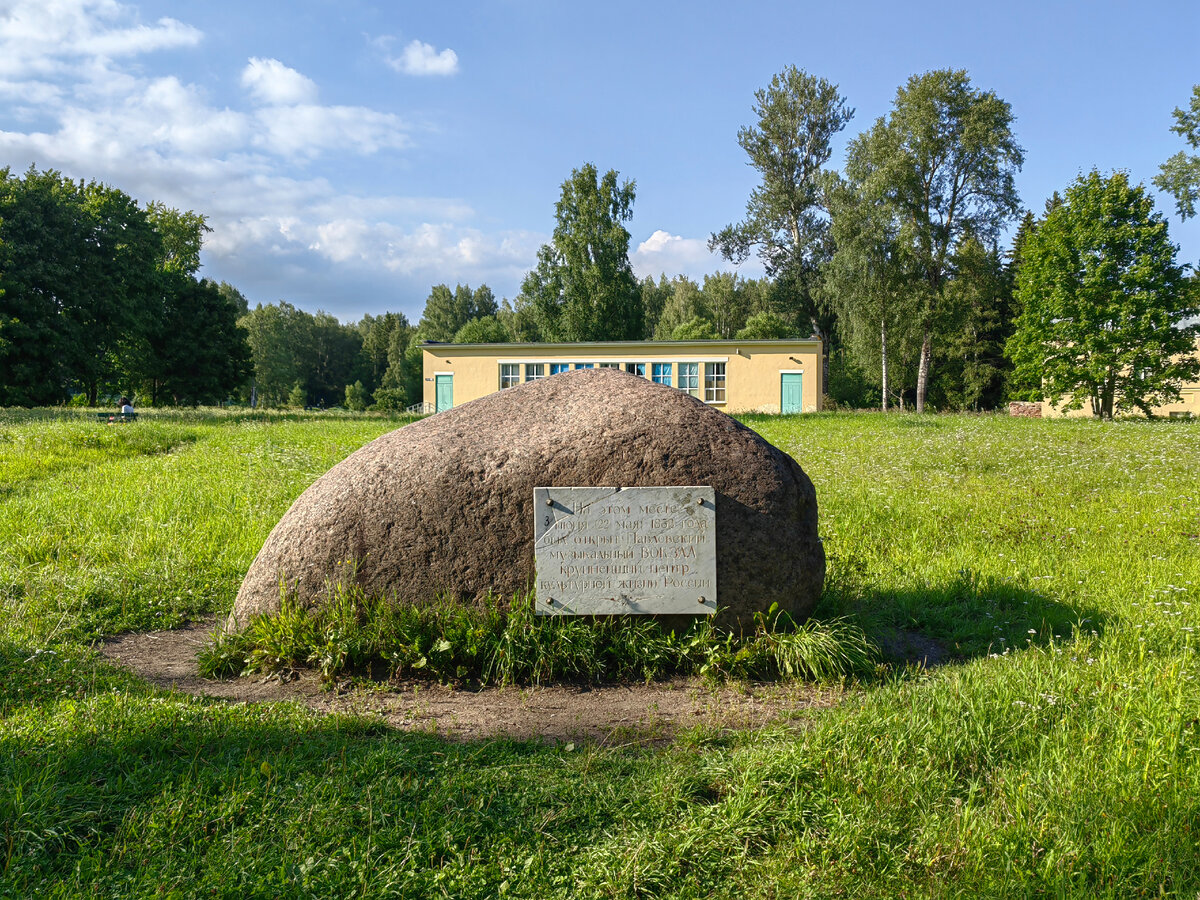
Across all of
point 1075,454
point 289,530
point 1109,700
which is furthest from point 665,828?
point 1075,454

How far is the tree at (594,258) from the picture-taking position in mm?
42781

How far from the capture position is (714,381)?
31.6 metres

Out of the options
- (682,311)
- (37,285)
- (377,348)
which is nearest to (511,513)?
(37,285)

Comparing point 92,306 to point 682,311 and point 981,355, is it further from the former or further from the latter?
point 981,355

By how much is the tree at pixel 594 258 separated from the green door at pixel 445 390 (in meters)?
12.5

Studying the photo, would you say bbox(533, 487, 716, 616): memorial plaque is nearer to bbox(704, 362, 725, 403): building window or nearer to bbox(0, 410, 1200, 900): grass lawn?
bbox(0, 410, 1200, 900): grass lawn

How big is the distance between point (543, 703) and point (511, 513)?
3.91 feet

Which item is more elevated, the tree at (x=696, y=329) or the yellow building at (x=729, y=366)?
Answer: the tree at (x=696, y=329)

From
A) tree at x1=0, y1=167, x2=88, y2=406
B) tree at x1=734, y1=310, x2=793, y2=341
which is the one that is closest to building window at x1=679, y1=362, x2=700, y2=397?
tree at x1=734, y1=310, x2=793, y2=341

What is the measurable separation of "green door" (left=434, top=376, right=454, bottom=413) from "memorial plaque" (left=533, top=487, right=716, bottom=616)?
95.7 ft

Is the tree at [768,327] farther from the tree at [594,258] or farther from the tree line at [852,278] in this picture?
the tree at [594,258]

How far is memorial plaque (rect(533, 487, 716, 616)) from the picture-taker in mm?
4633

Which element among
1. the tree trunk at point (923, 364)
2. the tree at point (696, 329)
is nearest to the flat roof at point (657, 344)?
the tree trunk at point (923, 364)

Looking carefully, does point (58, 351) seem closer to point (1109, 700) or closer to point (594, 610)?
point (594, 610)
